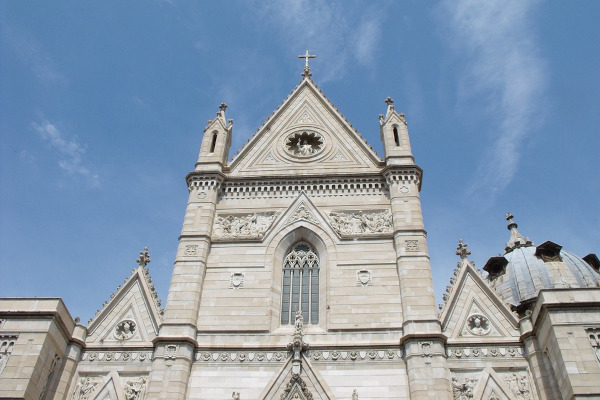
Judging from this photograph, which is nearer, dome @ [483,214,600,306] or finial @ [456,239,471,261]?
finial @ [456,239,471,261]

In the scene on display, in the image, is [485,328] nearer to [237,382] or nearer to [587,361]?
[587,361]

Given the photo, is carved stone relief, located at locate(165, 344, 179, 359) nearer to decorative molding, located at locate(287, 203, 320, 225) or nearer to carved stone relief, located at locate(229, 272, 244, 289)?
carved stone relief, located at locate(229, 272, 244, 289)

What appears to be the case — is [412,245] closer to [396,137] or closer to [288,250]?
[288,250]

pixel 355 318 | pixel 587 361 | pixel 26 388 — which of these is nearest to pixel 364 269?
pixel 355 318

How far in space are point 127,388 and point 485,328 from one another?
38.0ft

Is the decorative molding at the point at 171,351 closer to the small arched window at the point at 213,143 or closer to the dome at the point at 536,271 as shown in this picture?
the small arched window at the point at 213,143

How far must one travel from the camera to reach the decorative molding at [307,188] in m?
22.2

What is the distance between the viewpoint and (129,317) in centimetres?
1906

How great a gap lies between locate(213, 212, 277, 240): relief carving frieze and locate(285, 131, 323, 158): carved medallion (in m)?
4.03

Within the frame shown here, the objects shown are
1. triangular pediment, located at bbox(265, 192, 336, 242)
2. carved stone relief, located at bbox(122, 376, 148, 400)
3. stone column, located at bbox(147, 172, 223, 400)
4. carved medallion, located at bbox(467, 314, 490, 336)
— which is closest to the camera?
stone column, located at bbox(147, 172, 223, 400)

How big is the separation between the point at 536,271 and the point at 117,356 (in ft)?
96.0

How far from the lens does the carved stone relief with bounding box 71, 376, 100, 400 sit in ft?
56.0

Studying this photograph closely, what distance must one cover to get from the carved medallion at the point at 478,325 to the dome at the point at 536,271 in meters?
18.2

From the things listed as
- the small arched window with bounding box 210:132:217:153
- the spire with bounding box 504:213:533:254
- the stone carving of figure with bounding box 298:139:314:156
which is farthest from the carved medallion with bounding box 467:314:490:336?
the spire with bounding box 504:213:533:254
